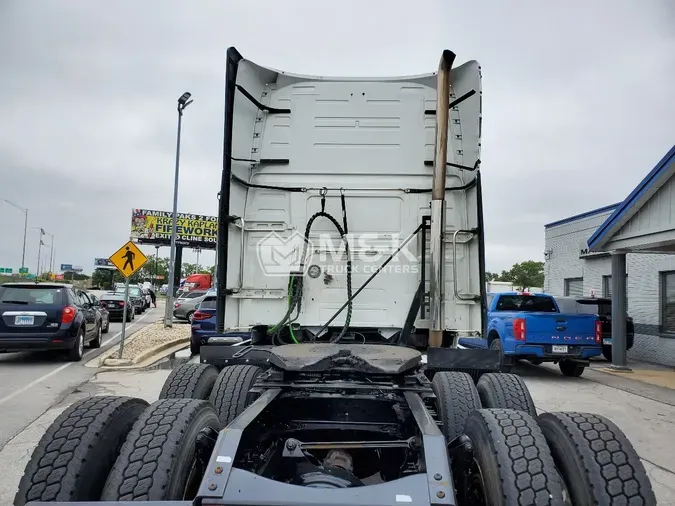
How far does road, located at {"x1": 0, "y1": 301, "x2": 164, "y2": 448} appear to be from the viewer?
652 cm

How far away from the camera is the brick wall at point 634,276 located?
569 inches

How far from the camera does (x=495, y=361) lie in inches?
190

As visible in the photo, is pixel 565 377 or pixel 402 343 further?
pixel 565 377

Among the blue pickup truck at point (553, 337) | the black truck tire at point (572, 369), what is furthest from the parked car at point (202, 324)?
the black truck tire at point (572, 369)

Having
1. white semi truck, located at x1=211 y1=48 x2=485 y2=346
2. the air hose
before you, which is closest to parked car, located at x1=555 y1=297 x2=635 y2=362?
white semi truck, located at x1=211 y1=48 x2=485 y2=346

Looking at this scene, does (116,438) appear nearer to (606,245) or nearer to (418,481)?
(418,481)

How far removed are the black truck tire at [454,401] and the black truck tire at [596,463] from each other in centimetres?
138

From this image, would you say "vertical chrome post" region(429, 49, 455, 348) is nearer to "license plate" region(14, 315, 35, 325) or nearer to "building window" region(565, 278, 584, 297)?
"license plate" region(14, 315, 35, 325)

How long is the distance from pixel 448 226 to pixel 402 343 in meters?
1.23

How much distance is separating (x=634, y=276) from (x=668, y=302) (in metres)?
1.65

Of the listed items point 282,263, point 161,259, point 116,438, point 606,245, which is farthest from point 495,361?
point 161,259

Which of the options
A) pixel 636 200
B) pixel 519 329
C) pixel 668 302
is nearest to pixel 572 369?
pixel 519 329

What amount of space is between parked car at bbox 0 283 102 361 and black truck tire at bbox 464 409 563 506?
1025 cm

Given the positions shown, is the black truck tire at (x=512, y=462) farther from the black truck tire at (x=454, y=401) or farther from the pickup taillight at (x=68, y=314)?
the pickup taillight at (x=68, y=314)
